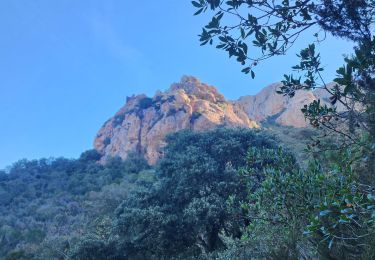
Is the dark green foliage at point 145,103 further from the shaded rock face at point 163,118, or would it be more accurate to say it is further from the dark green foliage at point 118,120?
the dark green foliage at point 118,120

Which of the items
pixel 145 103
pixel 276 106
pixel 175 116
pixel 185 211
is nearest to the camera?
pixel 185 211

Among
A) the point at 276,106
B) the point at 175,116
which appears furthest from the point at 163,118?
the point at 276,106

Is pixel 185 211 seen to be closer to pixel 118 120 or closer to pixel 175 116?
pixel 175 116

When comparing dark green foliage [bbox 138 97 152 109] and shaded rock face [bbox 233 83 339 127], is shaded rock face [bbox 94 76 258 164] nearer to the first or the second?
dark green foliage [bbox 138 97 152 109]

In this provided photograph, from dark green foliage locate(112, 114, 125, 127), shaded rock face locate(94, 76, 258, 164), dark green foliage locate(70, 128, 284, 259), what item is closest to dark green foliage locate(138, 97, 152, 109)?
shaded rock face locate(94, 76, 258, 164)

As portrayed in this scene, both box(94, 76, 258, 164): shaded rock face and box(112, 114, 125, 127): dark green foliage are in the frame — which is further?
box(112, 114, 125, 127): dark green foliage

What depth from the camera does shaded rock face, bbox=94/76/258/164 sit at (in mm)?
50625

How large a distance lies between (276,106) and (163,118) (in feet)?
79.2

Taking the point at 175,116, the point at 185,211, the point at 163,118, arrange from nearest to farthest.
Result: the point at 185,211
the point at 175,116
the point at 163,118

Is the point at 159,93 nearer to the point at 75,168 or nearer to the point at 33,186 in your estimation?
the point at 75,168

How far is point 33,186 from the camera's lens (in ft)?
156

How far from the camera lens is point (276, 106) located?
68.2 meters

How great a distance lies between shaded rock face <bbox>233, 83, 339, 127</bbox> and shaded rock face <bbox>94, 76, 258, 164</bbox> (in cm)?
530

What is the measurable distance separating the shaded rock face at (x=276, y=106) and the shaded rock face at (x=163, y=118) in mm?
5305
